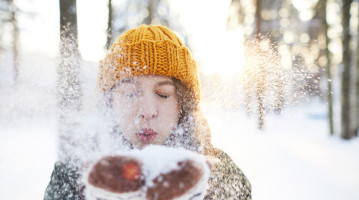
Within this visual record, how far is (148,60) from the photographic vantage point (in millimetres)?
1203

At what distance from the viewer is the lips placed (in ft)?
3.37

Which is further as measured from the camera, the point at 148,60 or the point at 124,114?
the point at 148,60

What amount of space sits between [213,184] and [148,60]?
77 centimetres

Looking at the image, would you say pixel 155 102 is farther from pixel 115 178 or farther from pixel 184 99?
pixel 115 178

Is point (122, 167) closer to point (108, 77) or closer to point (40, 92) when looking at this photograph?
point (108, 77)

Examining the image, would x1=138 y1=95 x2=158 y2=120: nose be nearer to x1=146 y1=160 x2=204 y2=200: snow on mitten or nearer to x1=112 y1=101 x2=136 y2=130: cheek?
x1=112 y1=101 x2=136 y2=130: cheek

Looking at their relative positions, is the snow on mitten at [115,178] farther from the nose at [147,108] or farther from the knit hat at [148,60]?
the knit hat at [148,60]

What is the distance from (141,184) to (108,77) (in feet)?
2.82

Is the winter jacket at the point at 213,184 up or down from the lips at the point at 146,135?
down

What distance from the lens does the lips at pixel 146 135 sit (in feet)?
3.37

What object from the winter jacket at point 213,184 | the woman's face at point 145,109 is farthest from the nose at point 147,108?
the winter jacket at point 213,184

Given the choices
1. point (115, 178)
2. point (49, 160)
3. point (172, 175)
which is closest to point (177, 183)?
point (172, 175)

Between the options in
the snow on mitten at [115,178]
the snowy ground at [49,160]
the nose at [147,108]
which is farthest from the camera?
the snowy ground at [49,160]

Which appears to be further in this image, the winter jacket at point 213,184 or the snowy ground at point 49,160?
the snowy ground at point 49,160
